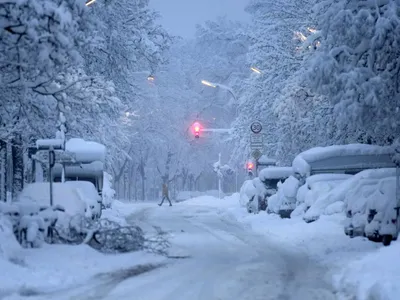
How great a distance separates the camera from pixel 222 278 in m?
11.6

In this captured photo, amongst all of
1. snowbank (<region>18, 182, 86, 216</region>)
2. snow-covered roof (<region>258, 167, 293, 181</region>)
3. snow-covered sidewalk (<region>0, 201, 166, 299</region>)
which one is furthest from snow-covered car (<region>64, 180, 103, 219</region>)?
snow-covered roof (<region>258, 167, 293, 181</region>)

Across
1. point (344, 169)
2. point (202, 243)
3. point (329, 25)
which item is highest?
point (329, 25)

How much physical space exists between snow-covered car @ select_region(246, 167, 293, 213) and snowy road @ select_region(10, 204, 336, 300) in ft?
37.2

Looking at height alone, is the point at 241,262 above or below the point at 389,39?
below

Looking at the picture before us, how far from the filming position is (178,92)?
64.8 metres

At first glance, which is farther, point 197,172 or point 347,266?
point 197,172

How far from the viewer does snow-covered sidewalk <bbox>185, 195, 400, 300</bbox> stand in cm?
960

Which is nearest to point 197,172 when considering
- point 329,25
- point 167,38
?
point 167,38

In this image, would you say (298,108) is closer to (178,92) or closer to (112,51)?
(112,51)

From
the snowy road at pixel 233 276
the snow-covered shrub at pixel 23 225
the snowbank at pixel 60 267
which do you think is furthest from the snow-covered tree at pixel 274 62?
the snow-covered shrub at pixel 23 225

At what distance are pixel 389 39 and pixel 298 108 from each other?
1595cm

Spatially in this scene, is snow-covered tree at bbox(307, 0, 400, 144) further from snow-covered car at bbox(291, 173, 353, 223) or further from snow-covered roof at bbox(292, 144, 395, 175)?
snow-covered roof at bbox(292, 144, 395, 175)

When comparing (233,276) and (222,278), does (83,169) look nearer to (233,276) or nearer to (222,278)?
(233,276)

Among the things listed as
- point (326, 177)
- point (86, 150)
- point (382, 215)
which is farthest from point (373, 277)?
point (86, 150)
